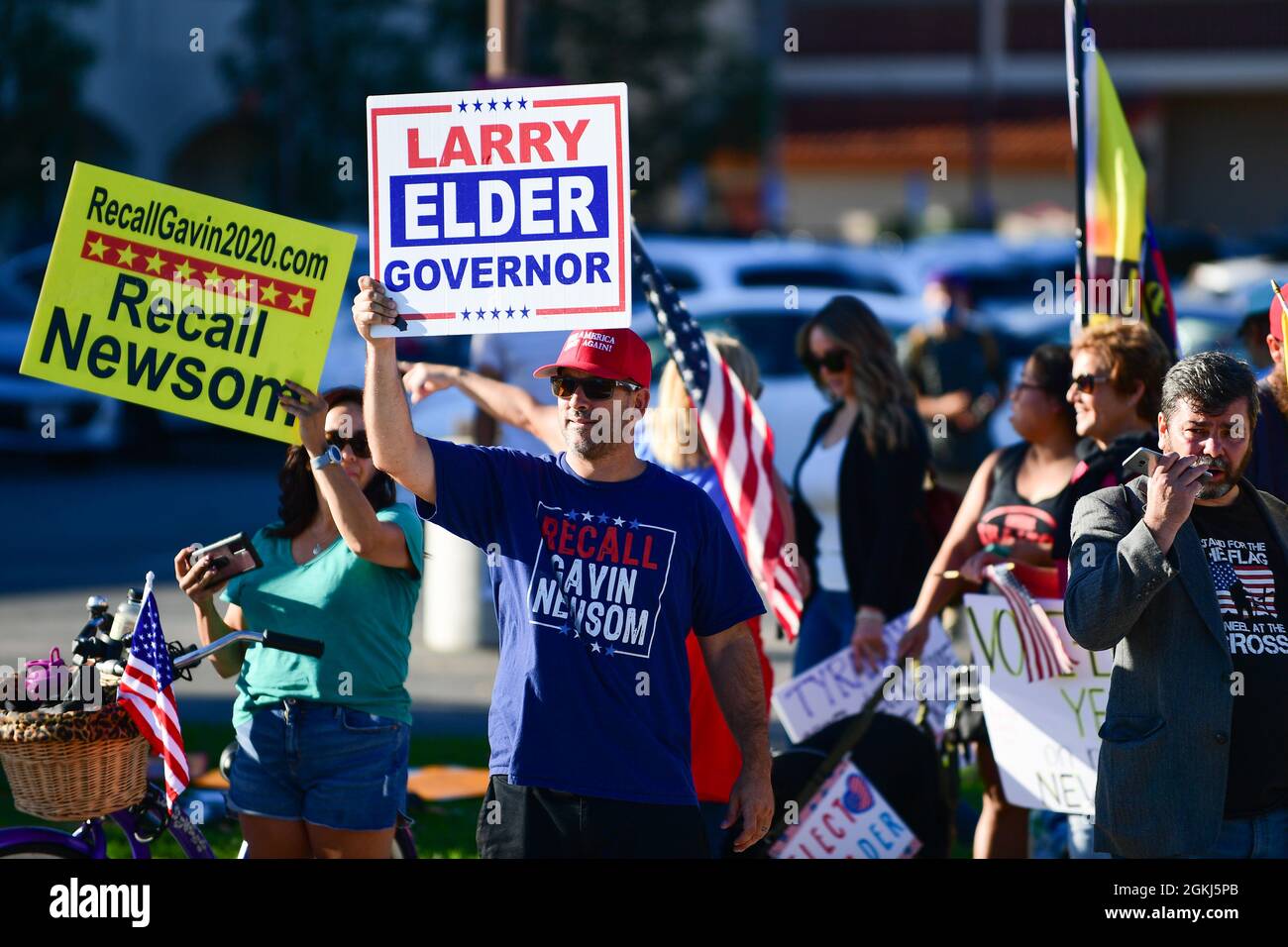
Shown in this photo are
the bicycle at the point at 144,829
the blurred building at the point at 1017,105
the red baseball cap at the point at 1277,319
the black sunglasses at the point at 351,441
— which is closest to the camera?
the bicycle at the point at 144,829

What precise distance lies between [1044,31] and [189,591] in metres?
45.5

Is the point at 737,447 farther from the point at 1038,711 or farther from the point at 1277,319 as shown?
the point at 1277,319

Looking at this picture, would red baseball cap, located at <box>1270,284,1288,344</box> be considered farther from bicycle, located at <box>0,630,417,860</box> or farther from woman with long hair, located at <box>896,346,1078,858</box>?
bicycle, located at <box>0,630,417,860</box>

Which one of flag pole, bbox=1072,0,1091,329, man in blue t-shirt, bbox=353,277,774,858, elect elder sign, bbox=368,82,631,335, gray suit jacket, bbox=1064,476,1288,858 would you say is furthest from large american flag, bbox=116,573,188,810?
flag pole, bbox=1072,0,1091,329

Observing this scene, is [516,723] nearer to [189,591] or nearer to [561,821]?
[561,821]

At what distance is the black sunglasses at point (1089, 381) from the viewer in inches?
221

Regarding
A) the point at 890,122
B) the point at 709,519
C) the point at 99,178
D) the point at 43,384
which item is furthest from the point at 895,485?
the point at 890,122

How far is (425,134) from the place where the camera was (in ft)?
14.9

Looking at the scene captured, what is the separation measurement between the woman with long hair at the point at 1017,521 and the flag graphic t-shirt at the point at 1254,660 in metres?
1.31

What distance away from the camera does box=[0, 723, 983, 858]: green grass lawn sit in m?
6.69

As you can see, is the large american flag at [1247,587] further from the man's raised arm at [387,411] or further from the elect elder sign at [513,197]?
the man's raised arm at [387,411]

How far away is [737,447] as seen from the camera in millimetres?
5906

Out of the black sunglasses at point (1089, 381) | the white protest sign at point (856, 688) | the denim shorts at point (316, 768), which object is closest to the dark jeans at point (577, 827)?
the denim shorts at point (316, 768)

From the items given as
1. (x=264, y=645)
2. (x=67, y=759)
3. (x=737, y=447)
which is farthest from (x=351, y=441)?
(x=737, y=447)
